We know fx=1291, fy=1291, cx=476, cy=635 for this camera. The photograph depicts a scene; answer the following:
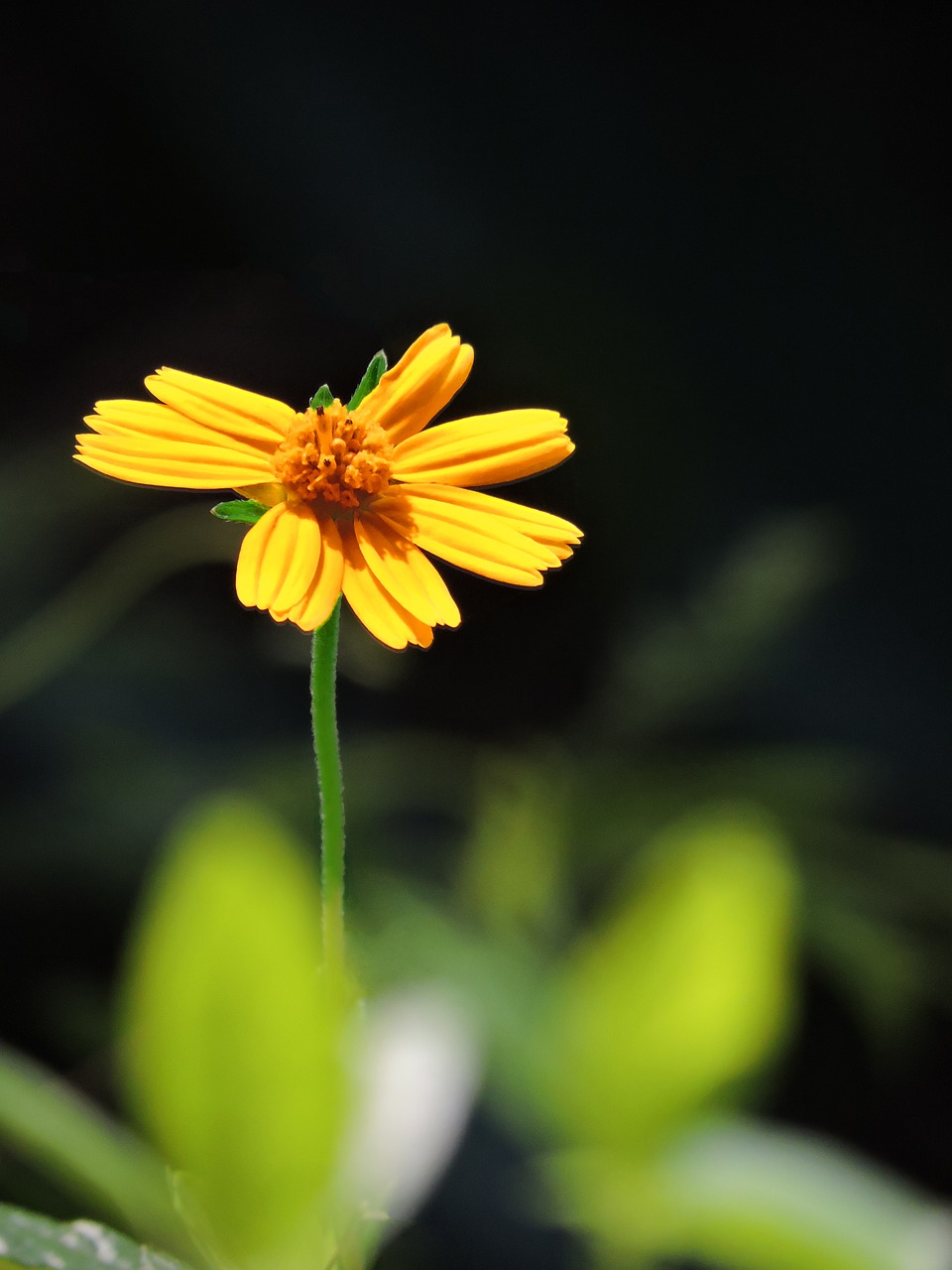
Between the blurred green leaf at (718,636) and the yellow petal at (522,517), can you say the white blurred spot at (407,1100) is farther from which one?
the blurred green leaf at (718,636)

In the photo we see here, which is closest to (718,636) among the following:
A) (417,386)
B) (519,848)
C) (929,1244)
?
(519,848)

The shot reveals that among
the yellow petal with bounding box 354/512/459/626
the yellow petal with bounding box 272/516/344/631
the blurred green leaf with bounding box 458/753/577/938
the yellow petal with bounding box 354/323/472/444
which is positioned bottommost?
the yellow petal with bounding box 272/516/344/631

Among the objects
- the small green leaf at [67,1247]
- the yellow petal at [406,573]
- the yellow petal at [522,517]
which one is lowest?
the small green leaf at [67,1247]

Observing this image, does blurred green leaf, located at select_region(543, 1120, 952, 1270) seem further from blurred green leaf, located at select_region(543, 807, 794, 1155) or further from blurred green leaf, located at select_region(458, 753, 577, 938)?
blurred green leaf, located at select_region(458, 753, 577, 938)

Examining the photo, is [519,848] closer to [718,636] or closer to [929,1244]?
[718,636]

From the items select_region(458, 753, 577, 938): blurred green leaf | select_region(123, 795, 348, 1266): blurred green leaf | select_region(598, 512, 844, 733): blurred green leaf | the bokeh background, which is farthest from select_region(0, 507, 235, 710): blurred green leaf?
select_region(123, 795, 348, 1266): blurred green leaf

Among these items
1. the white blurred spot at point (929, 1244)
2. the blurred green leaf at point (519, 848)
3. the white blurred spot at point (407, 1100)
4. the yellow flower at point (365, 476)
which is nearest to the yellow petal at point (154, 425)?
the yellow flower at point (365, 476)

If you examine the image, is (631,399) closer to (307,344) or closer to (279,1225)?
(307,344)

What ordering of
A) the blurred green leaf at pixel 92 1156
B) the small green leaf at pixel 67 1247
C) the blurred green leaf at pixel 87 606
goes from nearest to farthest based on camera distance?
the small green leaf at pixel 67 1247 → the blurred green leaf at pixel 92 1156 → the blurred green leaf at pixel 87 606
